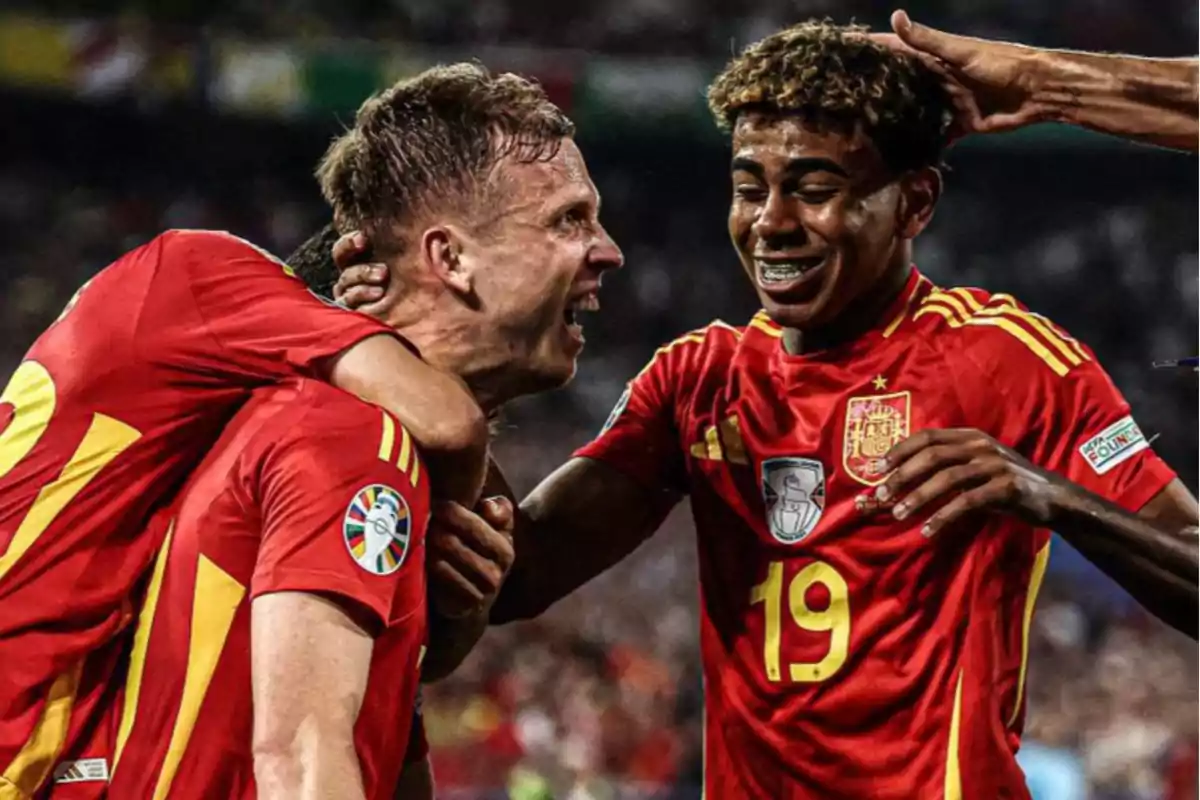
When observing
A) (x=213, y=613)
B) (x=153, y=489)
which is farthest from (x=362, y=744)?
(x=153, y=489)

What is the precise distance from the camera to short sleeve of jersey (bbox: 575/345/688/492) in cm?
375

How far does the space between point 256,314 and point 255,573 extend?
429 millimetres

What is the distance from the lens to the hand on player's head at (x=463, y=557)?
2.64 meters

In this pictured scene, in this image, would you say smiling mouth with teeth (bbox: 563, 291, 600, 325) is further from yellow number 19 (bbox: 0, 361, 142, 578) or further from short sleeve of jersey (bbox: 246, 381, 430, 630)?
yellow number 19 (bbox: 0, 361, 142, 578)

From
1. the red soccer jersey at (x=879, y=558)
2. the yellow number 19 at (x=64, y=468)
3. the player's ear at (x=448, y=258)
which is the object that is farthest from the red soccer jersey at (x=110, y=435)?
the red soccer jersey at (x=879, y=558)

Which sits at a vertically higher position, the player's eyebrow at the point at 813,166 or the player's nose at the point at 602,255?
the player's eyebrow at the point at 813,166

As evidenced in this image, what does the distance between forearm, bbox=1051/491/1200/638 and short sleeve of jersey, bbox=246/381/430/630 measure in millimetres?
1409

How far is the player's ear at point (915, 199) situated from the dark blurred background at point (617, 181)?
8.33m

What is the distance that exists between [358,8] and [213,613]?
15.0 meters

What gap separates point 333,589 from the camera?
83.2 inches

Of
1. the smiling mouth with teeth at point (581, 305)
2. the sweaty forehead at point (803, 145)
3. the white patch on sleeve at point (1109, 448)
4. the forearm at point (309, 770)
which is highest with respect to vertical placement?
the sweaty forehead at point (803, 145)

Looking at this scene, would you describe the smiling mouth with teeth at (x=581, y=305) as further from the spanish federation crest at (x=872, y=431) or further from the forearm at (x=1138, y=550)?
the forearm at (x=1138, y=550)

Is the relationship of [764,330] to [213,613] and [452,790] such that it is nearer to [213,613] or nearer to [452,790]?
[213,613]

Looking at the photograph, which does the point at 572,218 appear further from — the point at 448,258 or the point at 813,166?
the point at 813,166
